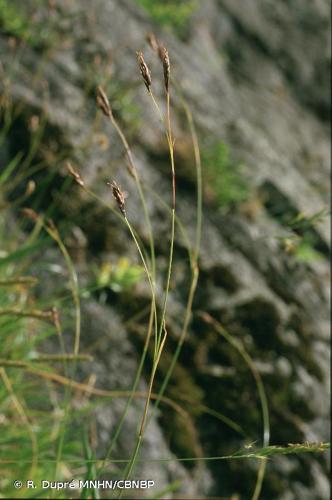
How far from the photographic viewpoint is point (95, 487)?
1.49 meters

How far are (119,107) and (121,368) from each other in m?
1.99

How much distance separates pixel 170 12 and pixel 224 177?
2.68 meters

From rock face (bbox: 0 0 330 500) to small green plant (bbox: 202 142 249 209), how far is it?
9 cm

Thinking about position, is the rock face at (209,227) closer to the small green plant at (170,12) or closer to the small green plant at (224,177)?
the small green plant at (224,177)

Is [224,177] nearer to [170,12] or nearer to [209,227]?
[209,227]

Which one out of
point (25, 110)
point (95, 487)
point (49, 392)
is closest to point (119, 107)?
point (25, 110)

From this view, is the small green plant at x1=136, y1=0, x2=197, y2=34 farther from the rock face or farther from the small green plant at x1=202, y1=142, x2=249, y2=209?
the small green plant at x1=202, y1=142, x2=249, y2=209

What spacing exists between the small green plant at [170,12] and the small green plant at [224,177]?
223 cm

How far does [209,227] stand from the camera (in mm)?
3836

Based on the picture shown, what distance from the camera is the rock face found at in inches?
111

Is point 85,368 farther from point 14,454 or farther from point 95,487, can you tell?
point 95,487

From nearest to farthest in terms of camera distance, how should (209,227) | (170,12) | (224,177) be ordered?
(209,227) < (224,177) < (170,12)

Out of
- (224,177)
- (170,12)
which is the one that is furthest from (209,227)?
(170,12)

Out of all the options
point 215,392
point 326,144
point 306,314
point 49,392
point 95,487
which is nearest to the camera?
point 95,487
